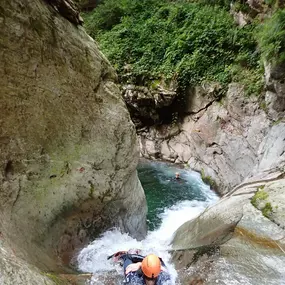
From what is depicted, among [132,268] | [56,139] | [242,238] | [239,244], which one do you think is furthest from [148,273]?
[56,139]

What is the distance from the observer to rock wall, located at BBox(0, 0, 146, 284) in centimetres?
593

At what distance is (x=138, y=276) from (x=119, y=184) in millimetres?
3744

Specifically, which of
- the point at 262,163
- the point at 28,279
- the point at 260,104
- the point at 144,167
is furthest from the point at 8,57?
the point at 144,167

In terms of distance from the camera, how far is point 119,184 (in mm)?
8625

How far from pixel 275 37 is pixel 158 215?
27.4 feet

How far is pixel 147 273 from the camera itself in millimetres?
4809

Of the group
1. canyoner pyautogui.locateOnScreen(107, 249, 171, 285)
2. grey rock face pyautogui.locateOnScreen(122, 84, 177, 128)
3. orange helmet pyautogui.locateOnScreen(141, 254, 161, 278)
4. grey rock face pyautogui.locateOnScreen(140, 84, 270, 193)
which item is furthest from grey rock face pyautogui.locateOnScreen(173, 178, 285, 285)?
grey rock face pyautogui.locateOnScreen(122, 84, 177, 128)

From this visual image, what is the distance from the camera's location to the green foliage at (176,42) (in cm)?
1625

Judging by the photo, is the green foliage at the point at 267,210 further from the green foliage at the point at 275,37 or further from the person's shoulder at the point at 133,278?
the green foliage at the point at 275,37

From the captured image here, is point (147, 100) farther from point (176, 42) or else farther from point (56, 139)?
point (56, 139)

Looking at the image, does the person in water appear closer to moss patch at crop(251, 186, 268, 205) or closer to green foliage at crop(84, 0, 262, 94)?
moss patch at crop(251, 186, 268, 205)

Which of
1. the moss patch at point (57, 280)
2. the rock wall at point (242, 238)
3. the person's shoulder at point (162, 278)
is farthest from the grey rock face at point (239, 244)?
the moss patch at point (57, 280)

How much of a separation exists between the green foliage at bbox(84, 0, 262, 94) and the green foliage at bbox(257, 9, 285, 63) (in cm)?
297

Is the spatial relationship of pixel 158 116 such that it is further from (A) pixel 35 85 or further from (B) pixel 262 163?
(A) pixel 35 85
